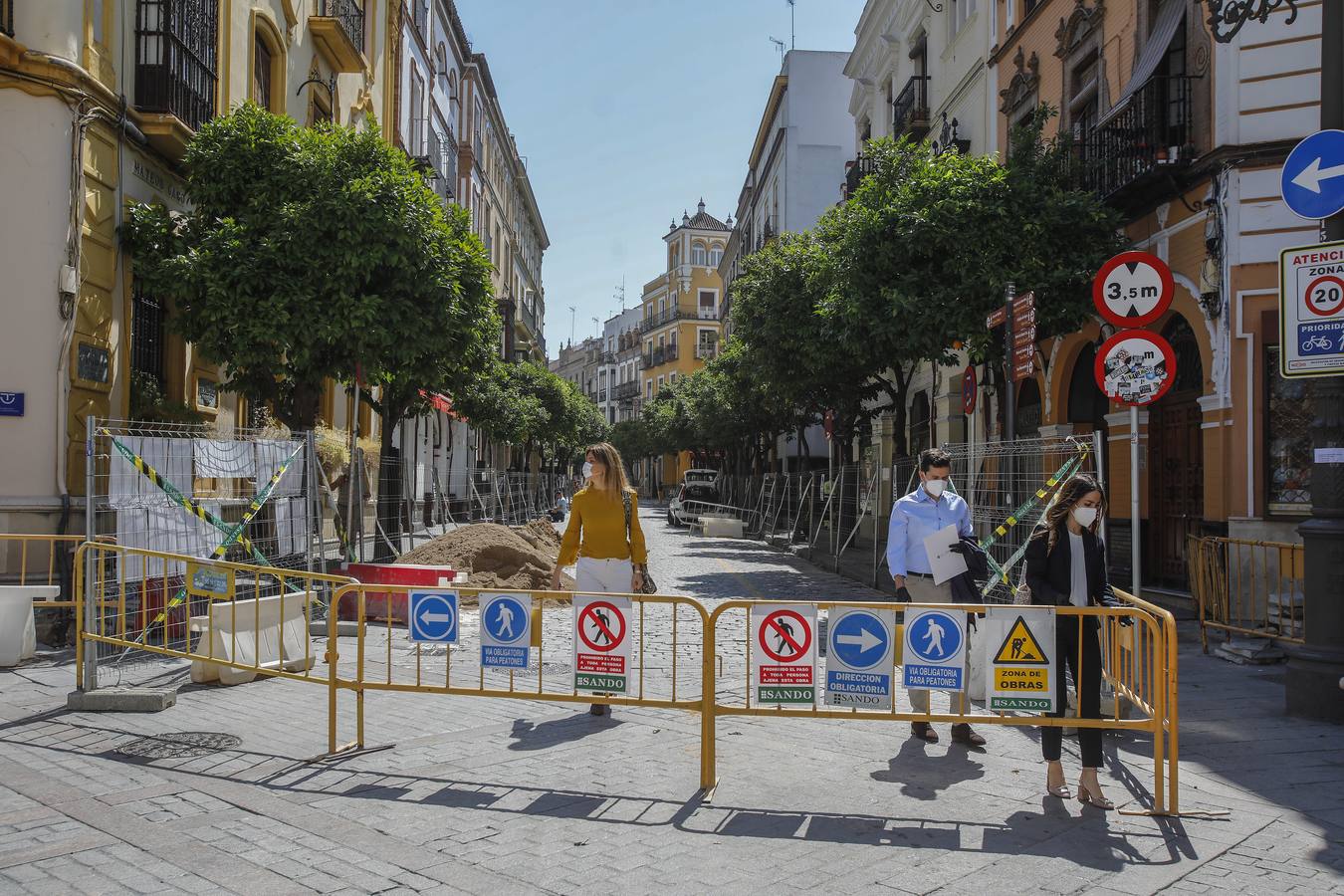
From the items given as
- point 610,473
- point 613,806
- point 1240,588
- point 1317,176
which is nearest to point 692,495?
point 1240,588

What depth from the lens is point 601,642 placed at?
6086 millimetres

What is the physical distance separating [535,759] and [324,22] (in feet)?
51.8

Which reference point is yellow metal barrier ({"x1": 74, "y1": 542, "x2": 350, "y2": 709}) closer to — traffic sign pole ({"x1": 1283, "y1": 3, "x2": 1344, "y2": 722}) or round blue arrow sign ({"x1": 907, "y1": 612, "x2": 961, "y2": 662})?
round blue arrow sign ({"x1": 907, "y1": 612, "x2": 961, "y2": 662})

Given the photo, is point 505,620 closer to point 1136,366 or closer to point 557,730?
point 557,730

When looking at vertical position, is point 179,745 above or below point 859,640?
below

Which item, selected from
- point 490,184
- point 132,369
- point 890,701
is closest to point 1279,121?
point 890,701

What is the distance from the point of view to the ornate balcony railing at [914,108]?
2603cm

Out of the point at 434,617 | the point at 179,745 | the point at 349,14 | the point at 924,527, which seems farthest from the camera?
the point at 349,14

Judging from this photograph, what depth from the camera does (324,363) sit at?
13344 mm

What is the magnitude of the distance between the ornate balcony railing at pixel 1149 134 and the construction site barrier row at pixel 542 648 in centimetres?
826

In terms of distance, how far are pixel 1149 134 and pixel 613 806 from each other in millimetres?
11821

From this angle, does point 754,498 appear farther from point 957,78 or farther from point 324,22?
point 324,22

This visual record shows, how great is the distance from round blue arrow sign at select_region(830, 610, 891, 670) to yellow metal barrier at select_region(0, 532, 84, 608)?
755cm

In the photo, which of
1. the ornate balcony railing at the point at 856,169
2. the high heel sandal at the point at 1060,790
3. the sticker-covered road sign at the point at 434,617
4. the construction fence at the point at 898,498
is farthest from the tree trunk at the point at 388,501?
the ornate balcony railing at the point at 856,169
